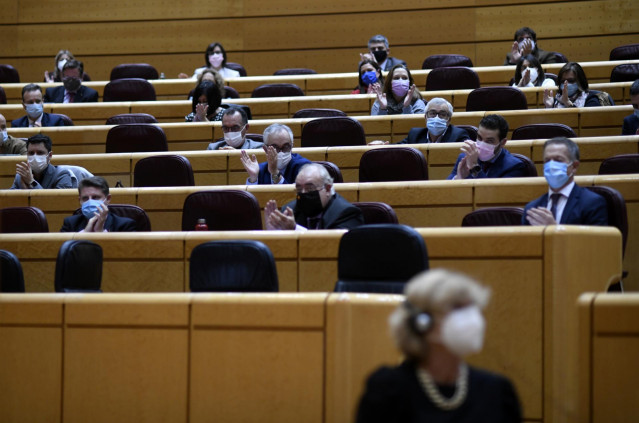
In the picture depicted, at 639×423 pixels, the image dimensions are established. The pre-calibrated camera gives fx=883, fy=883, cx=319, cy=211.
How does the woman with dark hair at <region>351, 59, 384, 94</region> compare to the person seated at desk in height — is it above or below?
above

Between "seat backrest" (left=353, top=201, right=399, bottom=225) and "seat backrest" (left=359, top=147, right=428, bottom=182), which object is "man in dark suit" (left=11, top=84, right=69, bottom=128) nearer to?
"seat backrest" (left=359, top=147, right=428, bottom=182)

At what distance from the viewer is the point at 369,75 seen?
7.43 m

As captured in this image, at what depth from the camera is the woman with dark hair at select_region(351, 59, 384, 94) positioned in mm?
7430

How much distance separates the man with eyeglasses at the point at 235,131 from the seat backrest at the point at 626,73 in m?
3.19

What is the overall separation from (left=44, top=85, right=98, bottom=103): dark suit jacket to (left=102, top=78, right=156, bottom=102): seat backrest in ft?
0.38

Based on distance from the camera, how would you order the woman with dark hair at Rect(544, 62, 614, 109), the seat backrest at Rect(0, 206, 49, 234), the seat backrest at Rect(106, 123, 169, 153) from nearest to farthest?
the seat backrest at Rect(0, 206, 49, 234) → the seat backrest at Rect(106, 123, 169, 153) → the woman with dark hair at Rect(544, 62, 614, 109)

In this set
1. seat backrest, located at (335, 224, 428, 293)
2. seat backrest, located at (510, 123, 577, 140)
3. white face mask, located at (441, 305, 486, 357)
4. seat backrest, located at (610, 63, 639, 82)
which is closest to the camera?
white face mask, located at (441, 305, 486, 357)

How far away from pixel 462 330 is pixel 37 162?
13.9 ft

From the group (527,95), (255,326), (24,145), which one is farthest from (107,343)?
(527,95)

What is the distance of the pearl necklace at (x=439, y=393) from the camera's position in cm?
176

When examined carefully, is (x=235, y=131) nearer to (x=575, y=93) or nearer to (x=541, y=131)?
(x=541, y=131)

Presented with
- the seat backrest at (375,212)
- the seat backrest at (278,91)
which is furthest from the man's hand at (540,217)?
the seat backrest at (278,91)

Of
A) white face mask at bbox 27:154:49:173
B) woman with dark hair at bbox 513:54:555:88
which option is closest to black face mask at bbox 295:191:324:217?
white face mask at bbox 27:154:49:173

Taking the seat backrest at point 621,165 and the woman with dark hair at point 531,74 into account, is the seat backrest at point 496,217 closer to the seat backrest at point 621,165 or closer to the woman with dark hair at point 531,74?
the seat backrest at point 621,165
